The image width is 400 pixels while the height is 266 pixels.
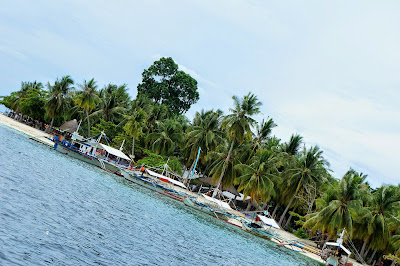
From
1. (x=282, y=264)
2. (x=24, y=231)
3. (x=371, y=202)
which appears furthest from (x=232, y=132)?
(x=24, y=231)

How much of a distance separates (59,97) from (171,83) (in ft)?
89.7

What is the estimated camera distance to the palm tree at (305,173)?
168ft

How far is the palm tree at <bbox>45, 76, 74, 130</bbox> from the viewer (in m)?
64.3

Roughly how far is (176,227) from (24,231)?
1328 centimetres

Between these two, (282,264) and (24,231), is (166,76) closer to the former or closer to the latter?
(282,264)

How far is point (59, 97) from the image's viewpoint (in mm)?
64000

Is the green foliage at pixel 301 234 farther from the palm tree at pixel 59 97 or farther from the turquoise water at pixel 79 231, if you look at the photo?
the palm tree at pixel 59 97

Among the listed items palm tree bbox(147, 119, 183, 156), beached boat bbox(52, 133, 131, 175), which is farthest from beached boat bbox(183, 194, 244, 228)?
palm tree bbox(147, 119, 183, 156)

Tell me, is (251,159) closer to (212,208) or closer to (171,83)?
(212,208)

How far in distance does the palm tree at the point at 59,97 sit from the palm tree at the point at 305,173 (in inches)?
1679

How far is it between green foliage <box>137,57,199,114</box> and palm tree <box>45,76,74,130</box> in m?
18.6

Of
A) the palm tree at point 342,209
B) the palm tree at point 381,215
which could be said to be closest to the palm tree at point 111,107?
the palm tree at point 342,209

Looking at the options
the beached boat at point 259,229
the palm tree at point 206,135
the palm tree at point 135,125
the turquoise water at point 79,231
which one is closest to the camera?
the turquoise water at point 79,231

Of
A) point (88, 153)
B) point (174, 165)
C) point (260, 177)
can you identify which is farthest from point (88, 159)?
point (260, 177)
